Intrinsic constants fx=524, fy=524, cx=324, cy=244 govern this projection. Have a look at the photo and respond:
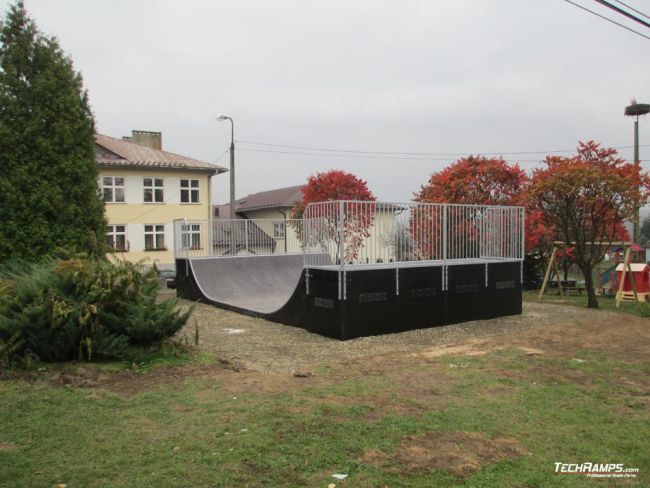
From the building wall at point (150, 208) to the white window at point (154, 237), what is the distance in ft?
0.64

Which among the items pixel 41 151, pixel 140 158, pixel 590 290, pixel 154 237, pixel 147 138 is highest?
pixel 147 138

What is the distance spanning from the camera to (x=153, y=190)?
1271 inches

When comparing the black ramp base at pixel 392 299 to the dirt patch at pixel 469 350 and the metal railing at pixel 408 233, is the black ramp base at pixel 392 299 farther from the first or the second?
the dirt patch at pixel 469 350

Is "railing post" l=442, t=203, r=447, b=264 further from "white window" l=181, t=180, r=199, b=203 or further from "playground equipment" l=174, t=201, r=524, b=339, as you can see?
"white window" l=181, t=180, r=199, b=203

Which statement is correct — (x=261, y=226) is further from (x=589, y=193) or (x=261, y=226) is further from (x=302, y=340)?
(x=302, y=340)

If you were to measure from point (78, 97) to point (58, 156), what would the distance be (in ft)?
4.54

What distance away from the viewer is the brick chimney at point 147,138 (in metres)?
36.7

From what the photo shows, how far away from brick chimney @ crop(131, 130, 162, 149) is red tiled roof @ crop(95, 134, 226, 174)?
1212 millimetres

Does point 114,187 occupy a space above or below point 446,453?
above

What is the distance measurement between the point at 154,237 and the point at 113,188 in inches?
147

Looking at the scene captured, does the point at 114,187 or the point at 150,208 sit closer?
the point at 114,187

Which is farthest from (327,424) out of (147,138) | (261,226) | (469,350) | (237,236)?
(147,138)

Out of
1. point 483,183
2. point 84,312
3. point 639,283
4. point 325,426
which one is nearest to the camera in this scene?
point 325,426

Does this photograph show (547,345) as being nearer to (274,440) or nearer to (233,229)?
(274,440)
